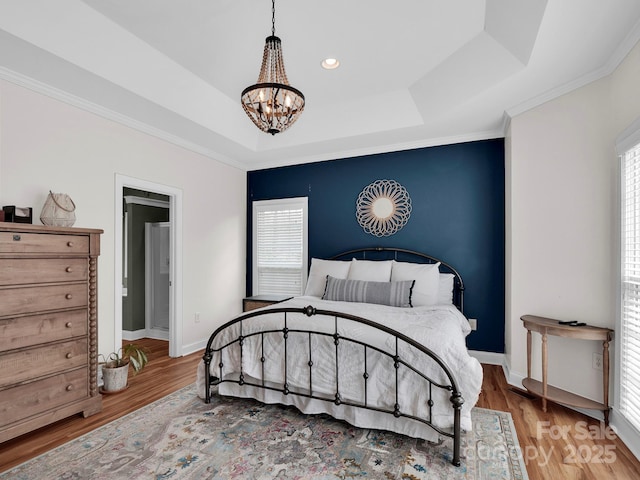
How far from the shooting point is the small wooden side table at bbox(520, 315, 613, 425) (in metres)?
2.61

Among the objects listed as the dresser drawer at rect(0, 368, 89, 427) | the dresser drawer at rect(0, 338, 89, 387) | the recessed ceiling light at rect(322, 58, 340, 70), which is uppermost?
the recessed ceiling light at rect(322, 58, 340, 70)

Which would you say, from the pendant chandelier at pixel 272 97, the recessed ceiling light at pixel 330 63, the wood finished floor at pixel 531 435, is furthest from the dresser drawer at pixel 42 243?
the recessed ceiling light at pixel 330 63

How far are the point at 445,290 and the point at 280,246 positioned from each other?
7.83ft

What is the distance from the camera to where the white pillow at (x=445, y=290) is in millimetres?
3881

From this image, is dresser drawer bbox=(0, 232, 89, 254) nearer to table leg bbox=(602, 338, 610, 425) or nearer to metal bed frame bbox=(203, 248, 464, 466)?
metal bed frame bbox=(203, 248, 464, 466)

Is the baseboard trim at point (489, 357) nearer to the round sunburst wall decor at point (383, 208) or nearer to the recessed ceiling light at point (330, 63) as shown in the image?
the round sunburst wall decor at point (383, 208)

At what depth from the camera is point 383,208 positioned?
4598mm

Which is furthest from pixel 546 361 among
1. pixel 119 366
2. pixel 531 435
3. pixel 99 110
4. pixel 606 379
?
pixel 99 110

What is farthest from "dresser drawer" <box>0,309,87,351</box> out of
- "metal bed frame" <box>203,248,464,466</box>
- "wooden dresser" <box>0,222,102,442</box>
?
"metal bed frame" <box>203,248,464,466</box>

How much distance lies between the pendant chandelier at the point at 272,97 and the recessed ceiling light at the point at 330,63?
0.82 meters

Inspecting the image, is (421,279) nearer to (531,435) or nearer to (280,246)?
(531,435)

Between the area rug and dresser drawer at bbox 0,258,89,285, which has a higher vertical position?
dresser drawer at bbox 0,258,89,285

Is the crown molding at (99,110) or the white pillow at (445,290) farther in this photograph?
the white pillow at (445,290)

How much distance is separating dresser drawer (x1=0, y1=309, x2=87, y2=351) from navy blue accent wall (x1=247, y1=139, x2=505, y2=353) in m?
2.95
